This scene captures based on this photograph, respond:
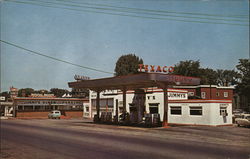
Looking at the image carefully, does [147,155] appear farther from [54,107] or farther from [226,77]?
[226,77]

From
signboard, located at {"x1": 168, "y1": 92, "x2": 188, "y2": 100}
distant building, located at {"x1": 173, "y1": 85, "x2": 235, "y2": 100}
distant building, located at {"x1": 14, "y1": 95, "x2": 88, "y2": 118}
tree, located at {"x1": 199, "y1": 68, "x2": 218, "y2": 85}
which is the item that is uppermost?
tree, located at {"x1": 199, "y1": 68, "x2": 218, "y2": 85}

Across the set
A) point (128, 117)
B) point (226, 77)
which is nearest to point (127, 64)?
point (226, 77)

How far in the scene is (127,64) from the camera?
81062mm

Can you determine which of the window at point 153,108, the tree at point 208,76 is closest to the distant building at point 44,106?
the window at point 153,108

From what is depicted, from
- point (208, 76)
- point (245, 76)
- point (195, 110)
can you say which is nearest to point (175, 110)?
point (195, 110)

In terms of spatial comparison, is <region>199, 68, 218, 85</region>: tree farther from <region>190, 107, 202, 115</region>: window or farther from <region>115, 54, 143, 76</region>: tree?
<region>190, 107, 202, 115</region>: window

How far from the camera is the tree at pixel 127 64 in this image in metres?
80.4

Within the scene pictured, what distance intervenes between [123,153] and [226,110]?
85.0 ft

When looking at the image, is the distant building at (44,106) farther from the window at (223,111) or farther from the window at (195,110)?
the window at (223,111)

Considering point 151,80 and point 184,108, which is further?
point 184,108

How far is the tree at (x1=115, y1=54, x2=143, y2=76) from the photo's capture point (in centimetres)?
8038

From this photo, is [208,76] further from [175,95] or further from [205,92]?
[175,95]

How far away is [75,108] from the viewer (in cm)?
6831

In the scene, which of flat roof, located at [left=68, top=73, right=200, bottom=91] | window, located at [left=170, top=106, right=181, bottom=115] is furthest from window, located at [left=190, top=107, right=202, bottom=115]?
flat roof, located at [left=68, top=73, right=200, bottom=91]
